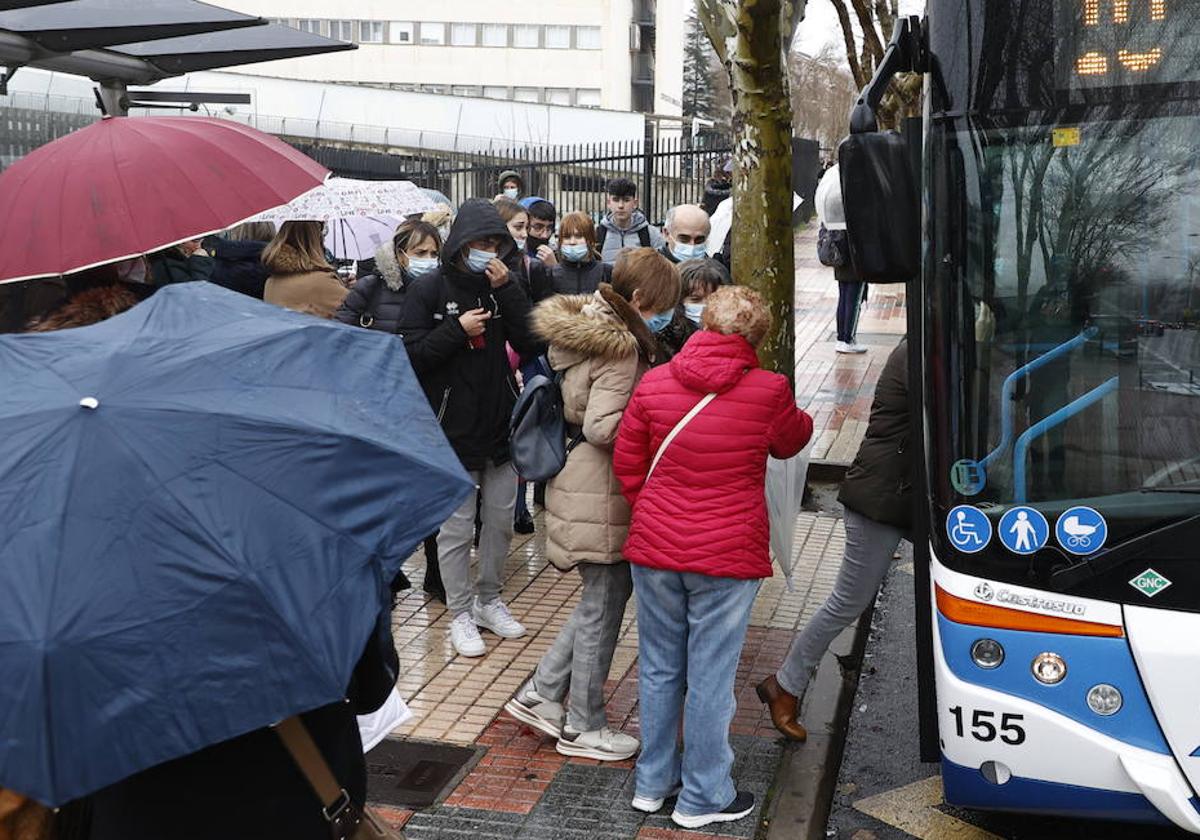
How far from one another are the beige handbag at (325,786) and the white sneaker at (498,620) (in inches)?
162

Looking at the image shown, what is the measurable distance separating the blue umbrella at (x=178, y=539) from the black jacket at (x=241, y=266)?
4609 millimetres

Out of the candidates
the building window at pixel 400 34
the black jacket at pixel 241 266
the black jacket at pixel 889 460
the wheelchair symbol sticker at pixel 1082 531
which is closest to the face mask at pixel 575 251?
the black jacket at pixel 241 266

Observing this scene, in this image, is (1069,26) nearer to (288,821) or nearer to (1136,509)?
(1136,509)

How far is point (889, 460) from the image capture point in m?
5.42

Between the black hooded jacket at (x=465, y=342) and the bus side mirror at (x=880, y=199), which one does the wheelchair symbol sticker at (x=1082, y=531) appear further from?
the black hooded jacket at (x=465, y=342)

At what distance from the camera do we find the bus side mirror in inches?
176

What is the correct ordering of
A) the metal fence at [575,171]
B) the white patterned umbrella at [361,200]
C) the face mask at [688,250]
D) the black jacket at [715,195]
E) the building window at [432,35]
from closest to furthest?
the white patterned umbrella at [361,200]
the face mask at [688,250]
the black jacket at [715,195]
the metal fence at [575,171]
the building window at [432,35]

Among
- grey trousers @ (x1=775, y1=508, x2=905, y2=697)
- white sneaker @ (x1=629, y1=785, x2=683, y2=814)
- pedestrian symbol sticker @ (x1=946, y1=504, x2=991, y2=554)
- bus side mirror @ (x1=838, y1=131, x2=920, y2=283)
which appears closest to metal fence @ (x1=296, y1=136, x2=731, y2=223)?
grey trousers @ (x1=775, y1=508, x2=905, y2=697)

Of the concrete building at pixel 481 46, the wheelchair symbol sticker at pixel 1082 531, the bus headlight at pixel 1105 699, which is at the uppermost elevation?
the concrete building at pixel 481 46

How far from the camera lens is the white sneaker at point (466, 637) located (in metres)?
6.66

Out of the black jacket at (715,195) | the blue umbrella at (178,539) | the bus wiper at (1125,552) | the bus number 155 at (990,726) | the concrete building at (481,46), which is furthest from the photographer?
the concrete building at (481,46)

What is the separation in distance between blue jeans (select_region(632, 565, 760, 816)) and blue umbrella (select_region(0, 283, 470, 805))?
2.24 metres

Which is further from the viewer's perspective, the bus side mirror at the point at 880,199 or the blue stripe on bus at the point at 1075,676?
the bus side mirror at the point at 880,199

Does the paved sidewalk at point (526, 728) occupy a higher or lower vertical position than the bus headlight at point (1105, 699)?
lower
